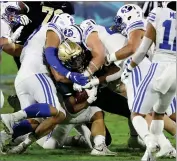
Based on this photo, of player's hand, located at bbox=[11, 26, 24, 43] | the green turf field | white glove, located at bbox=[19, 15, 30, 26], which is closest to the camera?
the green turf field

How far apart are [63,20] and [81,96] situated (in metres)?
0.54

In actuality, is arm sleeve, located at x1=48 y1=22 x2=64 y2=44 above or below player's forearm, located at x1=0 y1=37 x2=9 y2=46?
above

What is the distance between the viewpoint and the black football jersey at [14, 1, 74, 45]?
5598mm

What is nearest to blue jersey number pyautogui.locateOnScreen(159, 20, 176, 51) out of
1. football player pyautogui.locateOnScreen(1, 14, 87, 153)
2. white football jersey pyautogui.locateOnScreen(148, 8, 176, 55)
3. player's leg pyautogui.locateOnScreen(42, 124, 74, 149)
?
white football jersey pyautogui.locateOnScreen(148, 8, 176, 55)

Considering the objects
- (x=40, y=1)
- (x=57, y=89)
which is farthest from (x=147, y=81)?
(x=40, y=1)

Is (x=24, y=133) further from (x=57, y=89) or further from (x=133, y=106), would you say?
(x=133, y=106)

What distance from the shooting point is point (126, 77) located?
495 cm

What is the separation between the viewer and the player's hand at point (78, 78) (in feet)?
17.0

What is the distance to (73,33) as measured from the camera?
5.37 m

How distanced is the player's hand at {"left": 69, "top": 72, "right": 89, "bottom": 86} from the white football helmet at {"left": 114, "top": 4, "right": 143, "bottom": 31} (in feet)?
1.45

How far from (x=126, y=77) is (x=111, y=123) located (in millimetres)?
1139

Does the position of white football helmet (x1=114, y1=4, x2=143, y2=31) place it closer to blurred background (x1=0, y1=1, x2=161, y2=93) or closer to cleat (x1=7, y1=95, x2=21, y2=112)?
blurred background (x1=0, y1=1, x2=161, y2=93)

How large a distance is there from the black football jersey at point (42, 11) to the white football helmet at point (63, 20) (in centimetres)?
14

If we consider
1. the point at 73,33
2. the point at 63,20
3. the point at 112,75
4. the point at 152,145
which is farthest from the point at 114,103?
the point at 152,145
